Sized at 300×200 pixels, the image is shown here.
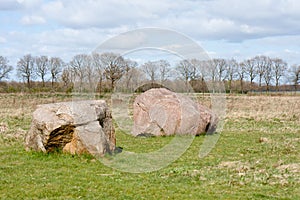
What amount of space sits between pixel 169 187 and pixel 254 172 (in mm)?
3114

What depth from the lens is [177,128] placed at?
21984mm

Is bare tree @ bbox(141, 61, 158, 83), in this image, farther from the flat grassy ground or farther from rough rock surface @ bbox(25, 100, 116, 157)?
rough rock surface @ bbox(25, 100, 116, 157)

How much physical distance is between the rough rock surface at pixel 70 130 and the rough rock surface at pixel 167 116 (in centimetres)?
641

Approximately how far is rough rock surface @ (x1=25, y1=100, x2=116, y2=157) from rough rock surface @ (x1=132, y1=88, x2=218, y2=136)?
641 centimetres

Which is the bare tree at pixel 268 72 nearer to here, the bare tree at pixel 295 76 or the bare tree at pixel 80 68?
the bare tree at pixel 295 76

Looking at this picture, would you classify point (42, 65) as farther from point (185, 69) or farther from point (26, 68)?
point (185, 69)

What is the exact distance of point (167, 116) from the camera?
2220cm

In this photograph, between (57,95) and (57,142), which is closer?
(57,142)

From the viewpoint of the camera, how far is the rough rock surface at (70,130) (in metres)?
15.1

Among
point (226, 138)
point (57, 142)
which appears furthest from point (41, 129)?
point (226, 138)

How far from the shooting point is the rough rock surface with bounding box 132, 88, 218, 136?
2206 cm

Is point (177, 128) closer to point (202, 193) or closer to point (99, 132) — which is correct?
point (99, 132)

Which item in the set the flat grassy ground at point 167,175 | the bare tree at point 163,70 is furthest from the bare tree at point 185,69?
the flat grassy ground at point 167,175

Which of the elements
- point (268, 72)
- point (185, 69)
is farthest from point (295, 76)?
point (185, 69)
